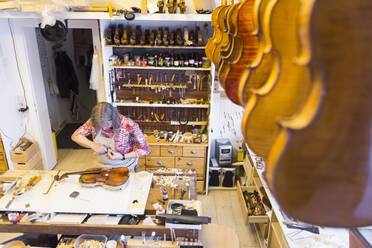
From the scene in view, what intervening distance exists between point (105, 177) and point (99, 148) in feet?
1.36

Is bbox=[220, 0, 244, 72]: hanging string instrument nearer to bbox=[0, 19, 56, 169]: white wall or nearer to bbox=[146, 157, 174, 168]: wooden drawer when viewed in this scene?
bbox=[146, 157, 174, 168]: wooden drawer

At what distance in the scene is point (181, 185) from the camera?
2.77m

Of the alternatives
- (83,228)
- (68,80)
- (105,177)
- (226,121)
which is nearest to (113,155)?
(105,177)

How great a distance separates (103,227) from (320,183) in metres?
1.98

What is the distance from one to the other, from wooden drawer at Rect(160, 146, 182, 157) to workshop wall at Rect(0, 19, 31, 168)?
2.14 meters

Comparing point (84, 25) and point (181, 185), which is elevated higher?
point (84, 25)

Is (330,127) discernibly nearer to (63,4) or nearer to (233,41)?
(233,41)

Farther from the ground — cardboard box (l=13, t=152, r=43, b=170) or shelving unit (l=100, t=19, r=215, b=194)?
shelving unit (l=100, t=19, r=215, b=194)

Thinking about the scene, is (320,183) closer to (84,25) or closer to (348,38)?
(348,38)

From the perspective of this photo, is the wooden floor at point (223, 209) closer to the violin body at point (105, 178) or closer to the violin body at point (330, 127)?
the violin body at point (105, 178)

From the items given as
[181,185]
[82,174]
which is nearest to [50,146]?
[82,174]

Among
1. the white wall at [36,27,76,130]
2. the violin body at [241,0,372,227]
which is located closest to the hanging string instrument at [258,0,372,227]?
the violin body at [241,0,372,227]

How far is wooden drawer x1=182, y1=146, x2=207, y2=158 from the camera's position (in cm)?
409

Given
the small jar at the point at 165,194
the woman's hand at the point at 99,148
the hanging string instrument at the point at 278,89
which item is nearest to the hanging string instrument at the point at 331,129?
the hanging string instrument at the point at 278,89
